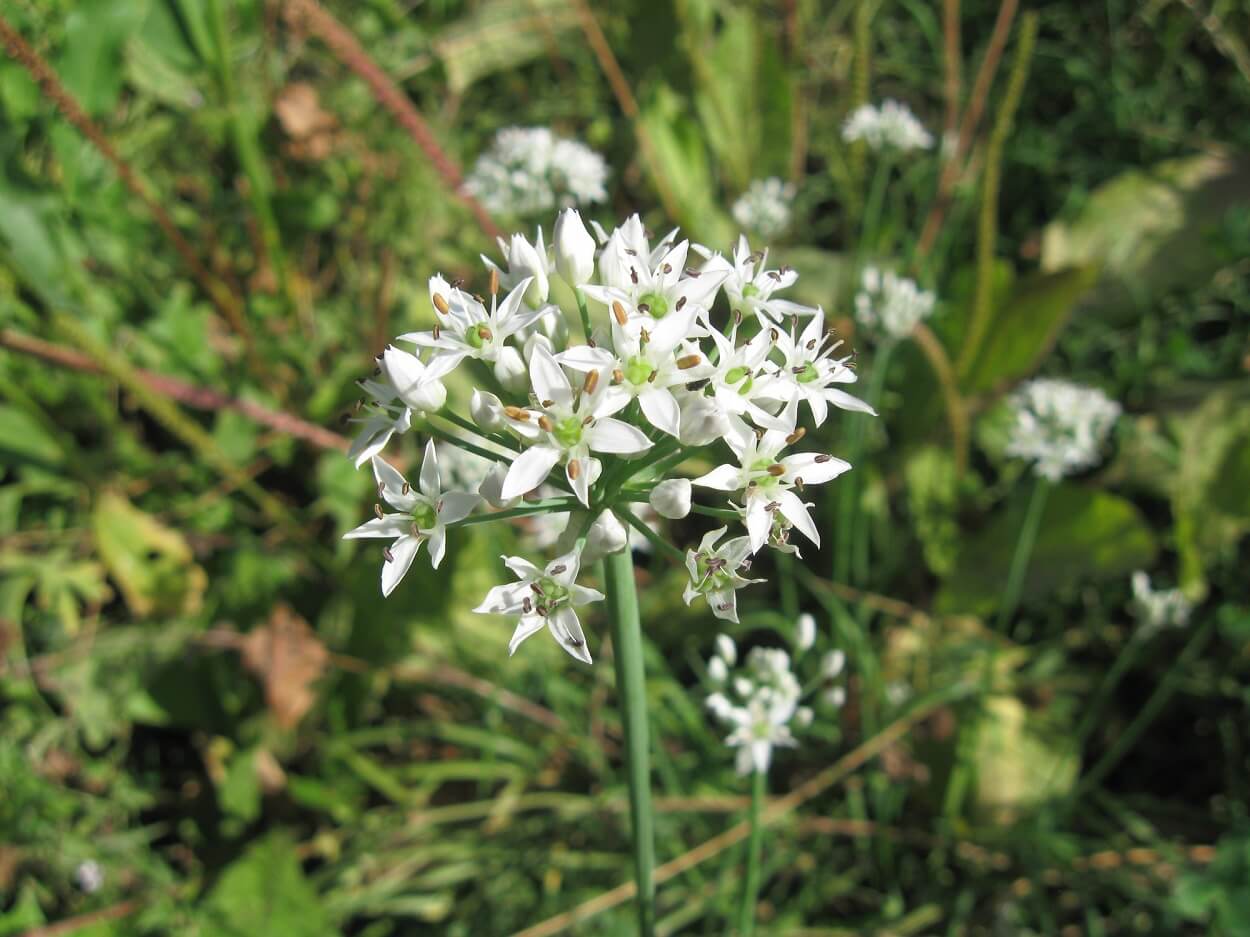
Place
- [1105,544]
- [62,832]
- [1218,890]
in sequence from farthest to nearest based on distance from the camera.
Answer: [1105,544] → [62,832] → [1218,890]

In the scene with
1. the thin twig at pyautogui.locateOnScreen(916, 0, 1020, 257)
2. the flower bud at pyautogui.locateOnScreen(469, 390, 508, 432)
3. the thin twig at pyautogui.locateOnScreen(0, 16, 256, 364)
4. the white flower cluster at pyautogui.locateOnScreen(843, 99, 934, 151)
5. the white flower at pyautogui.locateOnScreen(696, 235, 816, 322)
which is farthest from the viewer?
the thin twig at pyautogui.locateOnScreen(916, 0, 1020, 257)

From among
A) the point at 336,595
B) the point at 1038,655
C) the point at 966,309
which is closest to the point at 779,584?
the point at 1038,655

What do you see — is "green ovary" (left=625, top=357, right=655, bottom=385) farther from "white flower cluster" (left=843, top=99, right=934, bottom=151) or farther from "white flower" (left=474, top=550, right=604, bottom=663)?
"white flower cluster" (left=843, top=99, right=934, bottom=151)

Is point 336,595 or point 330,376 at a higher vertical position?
point 330,376

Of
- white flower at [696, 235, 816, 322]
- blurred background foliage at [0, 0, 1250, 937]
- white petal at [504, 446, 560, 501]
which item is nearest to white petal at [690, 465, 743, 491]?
white petal at [504, 446, 560, 501]

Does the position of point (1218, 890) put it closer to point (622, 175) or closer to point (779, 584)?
point (779, 584)

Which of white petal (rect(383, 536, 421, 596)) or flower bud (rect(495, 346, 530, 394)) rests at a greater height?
flower bud (rect(495, 346, 530, 394))

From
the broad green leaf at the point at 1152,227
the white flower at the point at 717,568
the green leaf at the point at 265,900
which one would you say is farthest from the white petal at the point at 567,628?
the broad green leaf at the point at 1152,227

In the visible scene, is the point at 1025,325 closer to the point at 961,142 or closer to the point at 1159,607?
the point at 961,142
